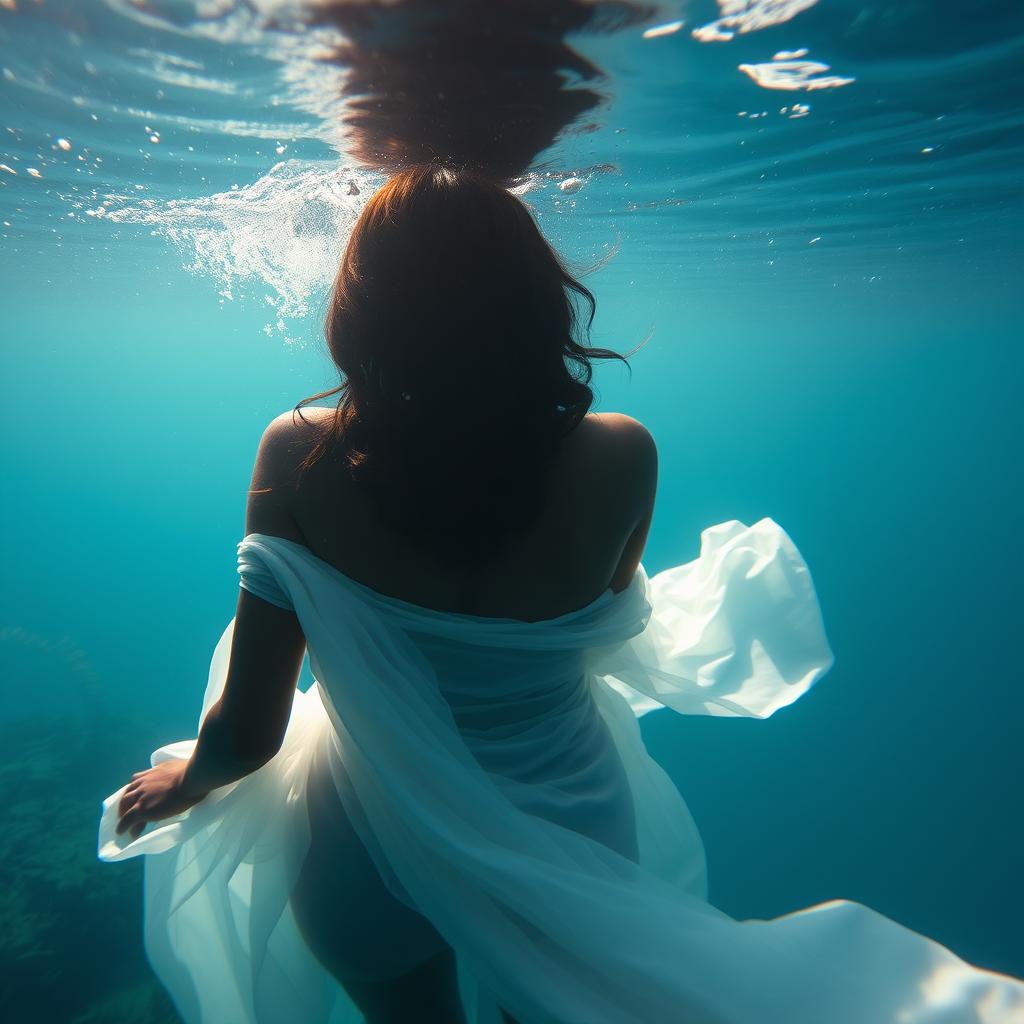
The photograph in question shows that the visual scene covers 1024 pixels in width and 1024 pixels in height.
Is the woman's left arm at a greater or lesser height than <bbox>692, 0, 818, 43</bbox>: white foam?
lesser

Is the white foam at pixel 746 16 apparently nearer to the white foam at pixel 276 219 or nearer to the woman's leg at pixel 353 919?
the white foam at pixel 276 219

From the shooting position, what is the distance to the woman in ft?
4.83

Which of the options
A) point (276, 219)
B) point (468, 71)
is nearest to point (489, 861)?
point (468, 71)

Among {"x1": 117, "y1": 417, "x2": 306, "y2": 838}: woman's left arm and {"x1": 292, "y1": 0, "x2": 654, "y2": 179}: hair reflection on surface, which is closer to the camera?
{"x1": 117, "y1": 417, "x2": 306, "y2": 838}: woman's left arm

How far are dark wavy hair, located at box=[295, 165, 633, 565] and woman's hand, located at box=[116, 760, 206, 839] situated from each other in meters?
1.37

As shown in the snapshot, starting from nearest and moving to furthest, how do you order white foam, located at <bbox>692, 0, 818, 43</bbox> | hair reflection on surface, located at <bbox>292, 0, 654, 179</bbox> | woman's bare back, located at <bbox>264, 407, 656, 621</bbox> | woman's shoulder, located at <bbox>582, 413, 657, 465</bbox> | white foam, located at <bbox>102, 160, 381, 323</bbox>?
woman's bare back, located at <bbox>264, 407, 656, 621</bbox>
woman's shoulder, located at <bbox>582, 413, 657, 465</bbox>
hair reflection on surface, located at <bbox>292, 0, 654, 179</bbox>
white foam, located at <bbox>692, 0, 818, 43</bbox>
white foam, located at <bbox>102, 160, 381, 323</bbox>

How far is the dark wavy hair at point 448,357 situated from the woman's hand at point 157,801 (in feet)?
4.49

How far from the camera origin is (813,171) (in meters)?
8.34

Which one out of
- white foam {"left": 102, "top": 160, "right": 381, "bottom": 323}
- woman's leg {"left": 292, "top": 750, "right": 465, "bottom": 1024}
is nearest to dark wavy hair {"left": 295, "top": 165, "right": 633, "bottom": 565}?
woman's leg {"left": 292, "top": 750, "right": 465, "bottom": 1024}

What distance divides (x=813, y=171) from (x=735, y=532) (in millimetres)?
7694

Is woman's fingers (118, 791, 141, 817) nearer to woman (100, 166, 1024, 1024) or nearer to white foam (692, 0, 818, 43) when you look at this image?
woman (100, 166, 1024, 1024)

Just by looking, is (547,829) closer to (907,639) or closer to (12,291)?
(907,639)

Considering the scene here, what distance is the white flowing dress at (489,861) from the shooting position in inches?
55.2

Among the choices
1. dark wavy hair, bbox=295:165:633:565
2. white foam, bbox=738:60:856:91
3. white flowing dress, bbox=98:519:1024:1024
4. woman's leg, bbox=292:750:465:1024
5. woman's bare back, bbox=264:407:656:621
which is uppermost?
white foam, bbox=738:60:856:91
